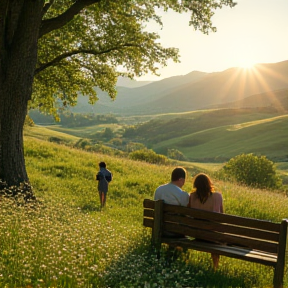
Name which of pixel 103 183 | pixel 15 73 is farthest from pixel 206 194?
pixel 15 73

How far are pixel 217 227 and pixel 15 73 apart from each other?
8.17 meters

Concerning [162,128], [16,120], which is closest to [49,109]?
[16,120]

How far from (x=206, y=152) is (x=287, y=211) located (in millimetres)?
107432

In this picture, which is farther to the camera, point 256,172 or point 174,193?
point 256,172

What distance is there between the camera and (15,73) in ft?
40.4

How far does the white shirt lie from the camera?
27.7 ft

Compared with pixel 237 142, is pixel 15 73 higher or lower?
higher

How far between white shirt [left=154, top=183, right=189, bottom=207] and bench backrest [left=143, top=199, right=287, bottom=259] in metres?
0.31

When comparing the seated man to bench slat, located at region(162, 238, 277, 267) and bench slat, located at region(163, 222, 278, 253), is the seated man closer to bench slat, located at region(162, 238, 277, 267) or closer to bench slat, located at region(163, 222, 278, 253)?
bench slat, located at region(163, 222, 278, 253)

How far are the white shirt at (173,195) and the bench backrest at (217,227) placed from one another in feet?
1.01

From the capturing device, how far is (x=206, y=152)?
123 meters

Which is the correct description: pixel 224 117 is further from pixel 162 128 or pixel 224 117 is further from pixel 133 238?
pixel 133 238

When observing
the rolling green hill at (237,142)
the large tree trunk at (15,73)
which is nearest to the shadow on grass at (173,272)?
the large tree trunk at (15,73)

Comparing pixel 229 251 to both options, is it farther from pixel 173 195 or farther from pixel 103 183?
pixel 103 183
